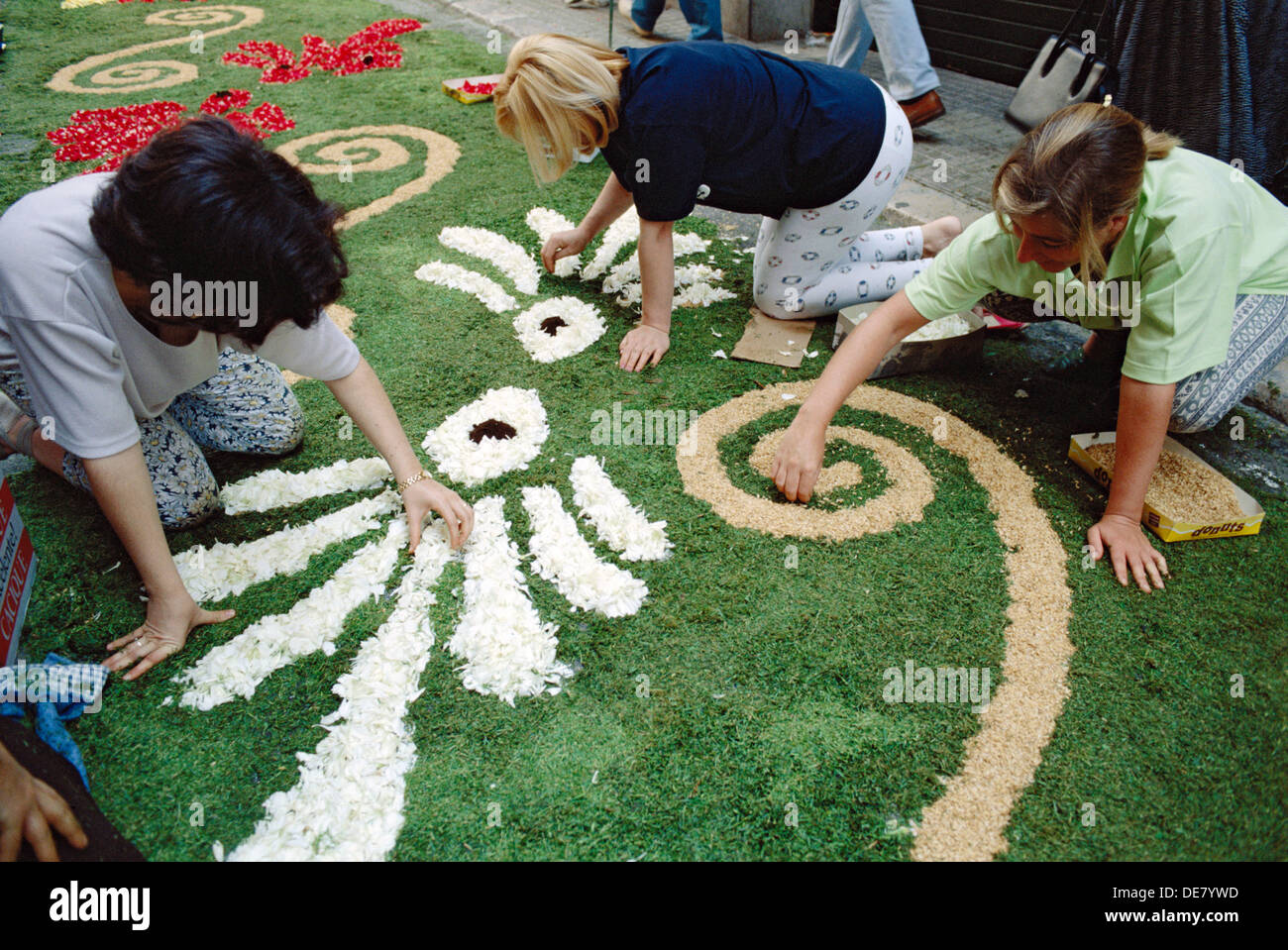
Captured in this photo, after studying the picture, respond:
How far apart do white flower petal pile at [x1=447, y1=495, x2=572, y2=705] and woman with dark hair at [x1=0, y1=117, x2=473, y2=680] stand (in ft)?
1.38

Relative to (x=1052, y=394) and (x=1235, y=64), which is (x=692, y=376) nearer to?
(x=1052, y=394)

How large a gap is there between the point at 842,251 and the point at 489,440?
1.58 meters

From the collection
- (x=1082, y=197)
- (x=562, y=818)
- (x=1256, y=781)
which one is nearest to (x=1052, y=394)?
(x=1082, y=197)

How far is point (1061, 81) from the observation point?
3.61 m

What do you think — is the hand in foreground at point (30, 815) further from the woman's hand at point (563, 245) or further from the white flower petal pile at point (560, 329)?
the woman's hand at point (563, 245)

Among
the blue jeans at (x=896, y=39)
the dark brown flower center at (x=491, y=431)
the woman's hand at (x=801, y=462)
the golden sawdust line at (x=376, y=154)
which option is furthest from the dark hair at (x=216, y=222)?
the blue jeans at (x=896, y=39)

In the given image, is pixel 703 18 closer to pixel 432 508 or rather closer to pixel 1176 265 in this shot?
pixel 1176 265

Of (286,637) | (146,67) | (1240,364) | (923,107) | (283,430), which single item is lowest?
(286,637)

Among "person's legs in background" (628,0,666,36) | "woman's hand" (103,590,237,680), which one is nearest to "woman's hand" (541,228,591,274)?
"woman's hand" (103,590,237,680)

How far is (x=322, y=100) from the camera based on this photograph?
5.02 meters

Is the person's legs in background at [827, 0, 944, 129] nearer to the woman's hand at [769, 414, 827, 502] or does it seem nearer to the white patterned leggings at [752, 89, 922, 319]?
the white patterned leggings at [752, 89, 922, 319]

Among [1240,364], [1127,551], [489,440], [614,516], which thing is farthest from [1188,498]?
[489,440]

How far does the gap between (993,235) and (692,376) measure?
1.06 metres

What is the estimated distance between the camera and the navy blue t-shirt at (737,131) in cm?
256
